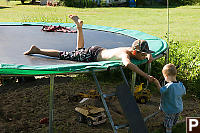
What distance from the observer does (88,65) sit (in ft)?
8.15

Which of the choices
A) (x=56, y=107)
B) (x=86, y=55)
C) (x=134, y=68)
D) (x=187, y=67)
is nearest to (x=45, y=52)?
(x=86, y=55)

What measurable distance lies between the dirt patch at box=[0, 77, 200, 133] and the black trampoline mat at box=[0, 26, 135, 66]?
55 centimetres

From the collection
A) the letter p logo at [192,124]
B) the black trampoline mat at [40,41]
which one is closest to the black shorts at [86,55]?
the black trampoline mat at [40,41]

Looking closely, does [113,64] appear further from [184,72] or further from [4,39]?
[4,39]

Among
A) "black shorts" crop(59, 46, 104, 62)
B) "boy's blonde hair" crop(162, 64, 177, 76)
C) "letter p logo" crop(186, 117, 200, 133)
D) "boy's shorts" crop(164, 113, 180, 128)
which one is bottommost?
"letter p logo" crop(186, 117, 200, 133)

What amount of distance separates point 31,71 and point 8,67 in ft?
0.63

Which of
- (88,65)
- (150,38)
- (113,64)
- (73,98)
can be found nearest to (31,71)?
(88,65)

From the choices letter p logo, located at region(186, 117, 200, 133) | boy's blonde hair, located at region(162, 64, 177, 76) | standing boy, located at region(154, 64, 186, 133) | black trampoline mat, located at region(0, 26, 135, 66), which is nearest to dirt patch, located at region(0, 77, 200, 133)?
letter p logo, located at region(186, 117, 200, 133)

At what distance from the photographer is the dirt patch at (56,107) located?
9.50 ft

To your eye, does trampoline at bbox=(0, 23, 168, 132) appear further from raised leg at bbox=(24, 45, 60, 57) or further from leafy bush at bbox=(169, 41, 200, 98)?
leafy bush at bbox=(169, 41, 200, 98)

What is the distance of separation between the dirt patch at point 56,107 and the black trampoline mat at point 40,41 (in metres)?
0.55

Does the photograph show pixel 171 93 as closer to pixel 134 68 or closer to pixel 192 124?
pixel 134 68

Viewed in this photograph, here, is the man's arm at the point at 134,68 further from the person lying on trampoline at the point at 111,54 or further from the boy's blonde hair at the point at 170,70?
the boy's blonde hair at the point at 170,70

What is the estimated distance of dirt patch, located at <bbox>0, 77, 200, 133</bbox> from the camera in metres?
2.90
